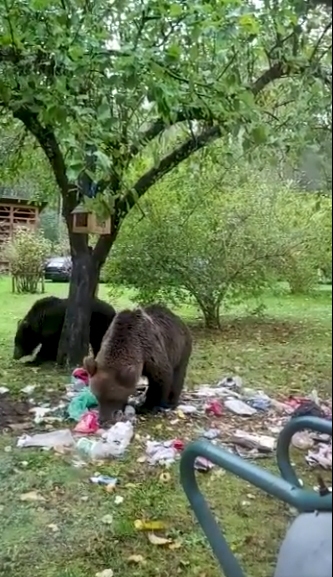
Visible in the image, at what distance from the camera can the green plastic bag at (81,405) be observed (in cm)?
370

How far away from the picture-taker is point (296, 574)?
0.90 metres

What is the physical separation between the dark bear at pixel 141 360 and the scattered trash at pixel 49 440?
0.19 meters

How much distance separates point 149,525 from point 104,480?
1.35 feet

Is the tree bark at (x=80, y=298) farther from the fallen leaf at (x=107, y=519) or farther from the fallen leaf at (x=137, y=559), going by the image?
the fallen leaf at (x=137, y=559)

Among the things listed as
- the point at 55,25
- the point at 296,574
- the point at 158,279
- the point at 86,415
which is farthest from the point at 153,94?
the point at 158,279

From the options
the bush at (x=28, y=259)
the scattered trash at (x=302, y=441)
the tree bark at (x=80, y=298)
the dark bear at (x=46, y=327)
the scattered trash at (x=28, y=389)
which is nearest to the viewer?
the scattered trash at (x=302, y=441)

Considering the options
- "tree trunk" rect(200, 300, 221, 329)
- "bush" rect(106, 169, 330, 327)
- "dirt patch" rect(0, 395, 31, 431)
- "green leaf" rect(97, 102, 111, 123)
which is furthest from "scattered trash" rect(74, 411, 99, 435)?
"tree trunk" rect(200, 300, 221, 329)

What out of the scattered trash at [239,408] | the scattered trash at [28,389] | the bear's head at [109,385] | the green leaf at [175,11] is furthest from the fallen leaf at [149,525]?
the scattered trash at [28,389]

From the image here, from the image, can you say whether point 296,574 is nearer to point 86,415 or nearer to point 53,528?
point 53,528

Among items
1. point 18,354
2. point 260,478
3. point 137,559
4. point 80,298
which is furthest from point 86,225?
point 260,478

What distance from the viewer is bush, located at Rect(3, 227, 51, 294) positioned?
229 inches

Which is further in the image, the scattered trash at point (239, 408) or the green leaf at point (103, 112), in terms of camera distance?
the scattered trash at point (239, 408)

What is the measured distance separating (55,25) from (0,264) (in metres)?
3.82

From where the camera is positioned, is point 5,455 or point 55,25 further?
point 5,455
